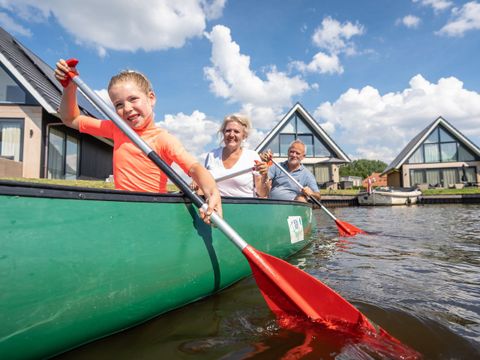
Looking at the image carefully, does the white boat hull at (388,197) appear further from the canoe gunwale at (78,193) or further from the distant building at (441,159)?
the canoe gunwale at (78,193)

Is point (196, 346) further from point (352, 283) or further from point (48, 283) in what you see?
point (352, 283)

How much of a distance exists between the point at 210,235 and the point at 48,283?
989mm

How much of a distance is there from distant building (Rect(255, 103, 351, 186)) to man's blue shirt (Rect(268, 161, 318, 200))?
13.9 metres

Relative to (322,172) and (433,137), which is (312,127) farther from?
(433,137)

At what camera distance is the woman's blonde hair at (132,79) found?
74.7 inches

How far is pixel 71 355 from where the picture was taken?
1.40 m

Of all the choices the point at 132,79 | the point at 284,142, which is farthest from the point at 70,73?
the point at 284,142

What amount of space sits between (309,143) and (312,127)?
998 millimetres

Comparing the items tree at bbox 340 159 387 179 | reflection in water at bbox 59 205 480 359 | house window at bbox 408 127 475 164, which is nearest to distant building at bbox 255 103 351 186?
house window at bbox 408 127 475 164

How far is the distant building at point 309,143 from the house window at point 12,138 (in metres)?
12.3

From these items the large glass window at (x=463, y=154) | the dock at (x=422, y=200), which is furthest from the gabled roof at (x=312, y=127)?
the large glass window at (x=463, y=154)

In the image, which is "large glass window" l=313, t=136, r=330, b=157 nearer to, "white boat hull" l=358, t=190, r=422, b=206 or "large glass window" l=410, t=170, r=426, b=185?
"white boat hull" l=358, t=190, r=422, b=206

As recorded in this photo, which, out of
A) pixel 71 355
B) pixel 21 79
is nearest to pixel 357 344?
pixel 71 355

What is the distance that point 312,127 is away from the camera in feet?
62.4
